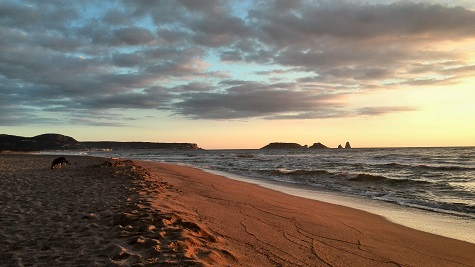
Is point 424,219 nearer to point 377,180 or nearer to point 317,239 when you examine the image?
point 317,239

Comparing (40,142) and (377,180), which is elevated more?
(40,142)

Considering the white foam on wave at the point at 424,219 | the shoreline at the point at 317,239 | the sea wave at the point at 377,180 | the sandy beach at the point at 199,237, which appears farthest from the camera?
the sea wave at the point at 377,180

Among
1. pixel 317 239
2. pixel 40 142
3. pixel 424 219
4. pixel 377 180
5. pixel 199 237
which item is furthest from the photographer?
pixel 40 142

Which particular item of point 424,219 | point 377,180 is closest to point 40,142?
point 377,180

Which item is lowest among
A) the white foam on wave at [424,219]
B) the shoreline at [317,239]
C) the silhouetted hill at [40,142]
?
the white foam on wave at [424,219]

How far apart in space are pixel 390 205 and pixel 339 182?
280 inches

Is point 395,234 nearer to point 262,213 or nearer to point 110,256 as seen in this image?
point 262,213

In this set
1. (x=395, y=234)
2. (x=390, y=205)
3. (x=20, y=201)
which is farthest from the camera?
(x=390, y=205)

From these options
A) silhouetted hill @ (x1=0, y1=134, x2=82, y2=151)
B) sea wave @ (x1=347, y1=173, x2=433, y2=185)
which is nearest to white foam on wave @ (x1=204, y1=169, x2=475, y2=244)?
sea wave @ (x1=347, y1=173, x2=433, y2=185)

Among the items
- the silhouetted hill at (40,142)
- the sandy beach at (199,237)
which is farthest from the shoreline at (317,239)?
the silhouetted hill at (40,142)

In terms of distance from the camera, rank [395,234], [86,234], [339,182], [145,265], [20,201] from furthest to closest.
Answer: [339,182], [20,201], [395,234], [86,234], [145,265]

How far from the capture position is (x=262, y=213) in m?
7.85

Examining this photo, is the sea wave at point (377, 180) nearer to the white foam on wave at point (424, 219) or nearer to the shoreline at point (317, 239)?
the white foam on wave at point (424, 219)

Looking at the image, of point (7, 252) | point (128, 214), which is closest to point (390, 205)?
point (128, 214)
